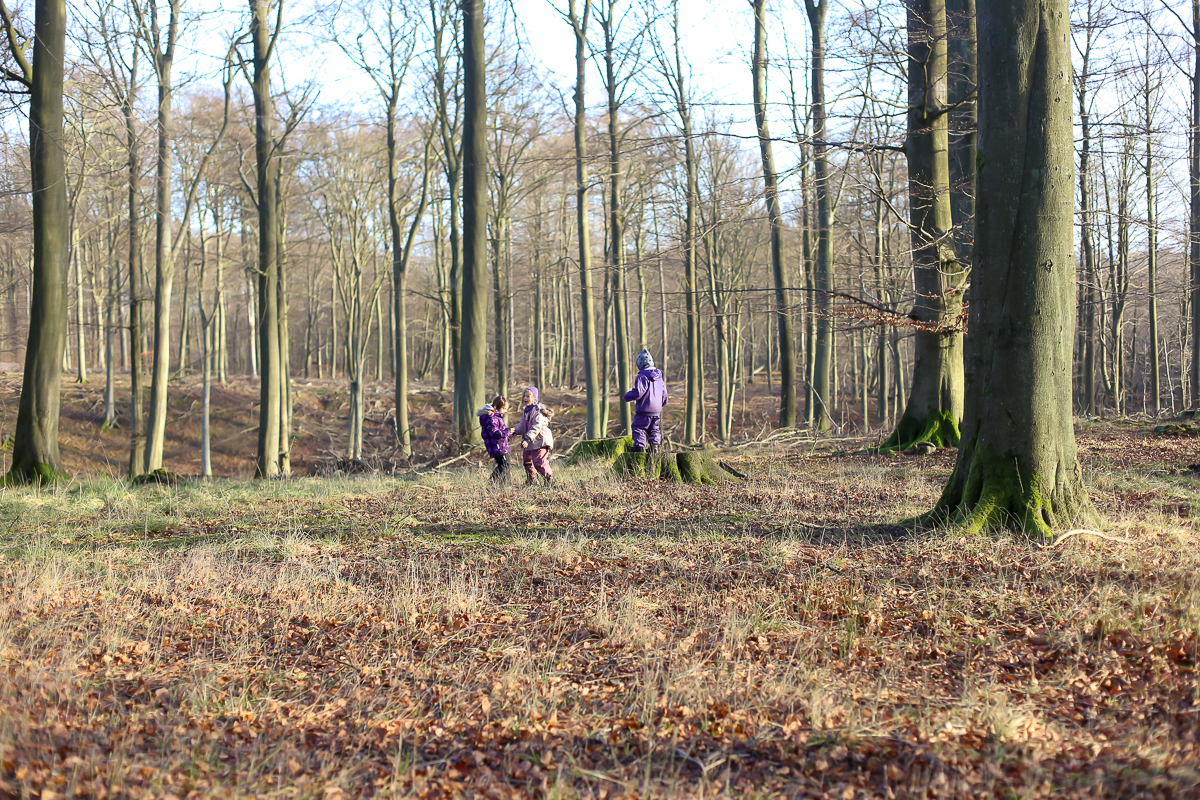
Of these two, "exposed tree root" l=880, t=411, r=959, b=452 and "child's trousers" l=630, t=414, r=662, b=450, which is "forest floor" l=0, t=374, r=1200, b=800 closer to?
"child's trousers" l=630, t=414, r=662, b=450

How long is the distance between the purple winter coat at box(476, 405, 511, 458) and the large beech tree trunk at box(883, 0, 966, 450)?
595 cm

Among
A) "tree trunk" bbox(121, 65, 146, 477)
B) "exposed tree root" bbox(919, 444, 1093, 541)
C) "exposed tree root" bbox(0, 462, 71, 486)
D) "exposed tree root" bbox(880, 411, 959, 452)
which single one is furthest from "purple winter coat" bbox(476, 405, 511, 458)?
"tree trunk" bbox(121, 65, 146, 477)

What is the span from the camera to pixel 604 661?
4234 millimetres

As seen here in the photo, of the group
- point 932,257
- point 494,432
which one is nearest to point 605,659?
point 494,432

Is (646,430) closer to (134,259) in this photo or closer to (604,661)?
(604,661)

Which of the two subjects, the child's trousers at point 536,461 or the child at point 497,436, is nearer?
the child's trousers at point 536,461

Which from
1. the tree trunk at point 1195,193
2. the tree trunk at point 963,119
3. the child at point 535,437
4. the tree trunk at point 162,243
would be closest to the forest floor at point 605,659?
the child at point 535,437

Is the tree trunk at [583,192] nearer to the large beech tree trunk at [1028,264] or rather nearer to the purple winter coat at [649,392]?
the purple winter coat at [649,392]

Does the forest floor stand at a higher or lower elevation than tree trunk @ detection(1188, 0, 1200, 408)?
lower

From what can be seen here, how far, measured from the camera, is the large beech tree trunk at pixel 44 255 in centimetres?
1103

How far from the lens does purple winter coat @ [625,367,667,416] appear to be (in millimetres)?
11039

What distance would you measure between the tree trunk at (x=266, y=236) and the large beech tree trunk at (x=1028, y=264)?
13162mm

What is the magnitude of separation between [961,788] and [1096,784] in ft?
1.56

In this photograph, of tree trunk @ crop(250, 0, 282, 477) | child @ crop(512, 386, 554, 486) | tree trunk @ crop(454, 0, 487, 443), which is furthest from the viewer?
tree trunk @ crop(250, 0, 282, 477)
